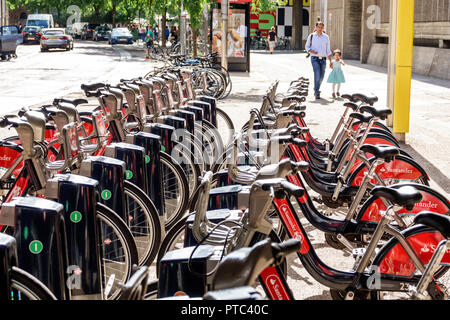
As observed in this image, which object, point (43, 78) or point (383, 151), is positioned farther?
point (43, 78)

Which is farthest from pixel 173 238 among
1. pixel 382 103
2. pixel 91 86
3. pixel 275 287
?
pixel 382 103

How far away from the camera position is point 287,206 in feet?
13.0

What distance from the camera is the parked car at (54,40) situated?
44719mm

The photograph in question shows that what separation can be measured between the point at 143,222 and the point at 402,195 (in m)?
2.11

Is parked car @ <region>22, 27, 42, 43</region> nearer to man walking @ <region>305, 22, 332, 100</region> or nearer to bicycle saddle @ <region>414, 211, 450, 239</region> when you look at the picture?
man walking @ <region>305, 22, 332, 100</region>

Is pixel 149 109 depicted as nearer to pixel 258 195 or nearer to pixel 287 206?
pixel 287 206

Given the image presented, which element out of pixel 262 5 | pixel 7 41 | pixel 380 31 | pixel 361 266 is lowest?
pixel 361 266

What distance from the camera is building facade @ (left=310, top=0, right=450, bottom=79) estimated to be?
24.0 m

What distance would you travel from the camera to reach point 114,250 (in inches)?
174

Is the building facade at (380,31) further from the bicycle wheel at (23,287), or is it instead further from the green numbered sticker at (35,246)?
the bicycle wheel at (23,287)

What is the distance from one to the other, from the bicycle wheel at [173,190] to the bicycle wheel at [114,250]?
4.82ft

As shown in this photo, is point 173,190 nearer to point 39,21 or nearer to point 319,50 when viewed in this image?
point 319,50

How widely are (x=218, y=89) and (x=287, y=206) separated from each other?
41.9ft
